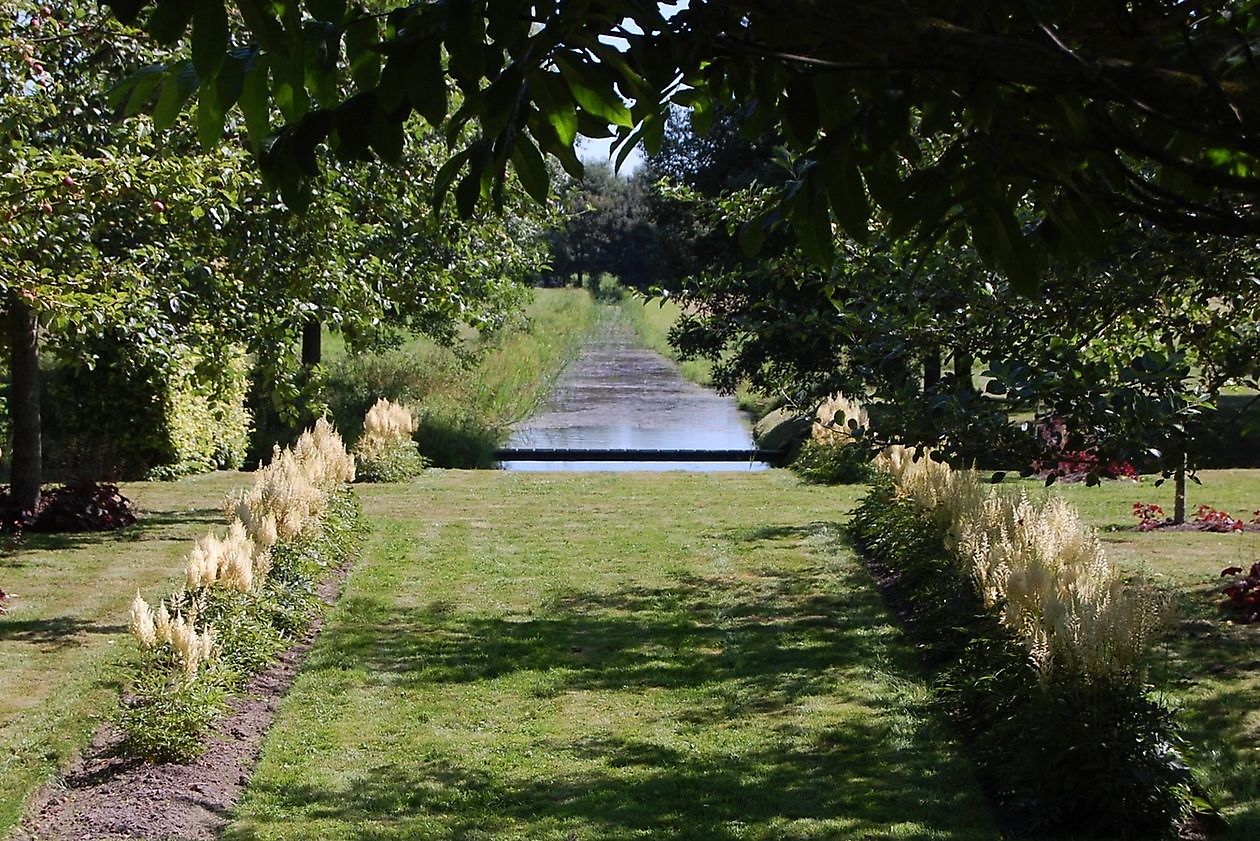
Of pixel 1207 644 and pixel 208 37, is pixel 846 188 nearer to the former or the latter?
pixel 208 37

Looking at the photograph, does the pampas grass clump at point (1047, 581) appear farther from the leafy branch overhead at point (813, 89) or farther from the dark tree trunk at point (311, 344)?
the dark tree trunk at point (311, 344)

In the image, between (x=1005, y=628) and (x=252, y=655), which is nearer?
(x=1005, y=628)

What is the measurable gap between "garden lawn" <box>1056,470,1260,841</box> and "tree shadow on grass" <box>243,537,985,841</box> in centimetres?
132

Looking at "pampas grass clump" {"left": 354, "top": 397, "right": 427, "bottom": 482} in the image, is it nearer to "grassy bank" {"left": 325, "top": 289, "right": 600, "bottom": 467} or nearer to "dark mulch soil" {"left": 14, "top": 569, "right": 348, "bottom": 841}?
"grassy bank" {"left": 325, "top": 289, "right": 600, "bottom": 467}

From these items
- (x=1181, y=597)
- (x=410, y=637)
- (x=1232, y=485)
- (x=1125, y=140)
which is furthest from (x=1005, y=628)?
(x=1232, y=485)

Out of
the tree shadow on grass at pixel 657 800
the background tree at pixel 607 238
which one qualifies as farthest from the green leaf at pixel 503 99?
the background tree at pixel 607 238

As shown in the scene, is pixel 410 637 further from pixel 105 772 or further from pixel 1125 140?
pixel 1125 140

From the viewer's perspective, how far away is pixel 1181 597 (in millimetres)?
10641

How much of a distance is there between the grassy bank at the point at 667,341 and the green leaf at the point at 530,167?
1083 centimetres

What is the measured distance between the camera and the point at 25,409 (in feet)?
48.0

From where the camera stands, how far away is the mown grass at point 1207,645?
686cm

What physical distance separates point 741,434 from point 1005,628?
21842 millimetres

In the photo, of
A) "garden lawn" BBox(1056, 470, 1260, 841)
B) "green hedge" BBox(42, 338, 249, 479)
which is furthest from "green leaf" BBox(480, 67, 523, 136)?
"green hedge" BBox(42, 338, 249, 479)

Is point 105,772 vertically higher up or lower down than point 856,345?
lower down
